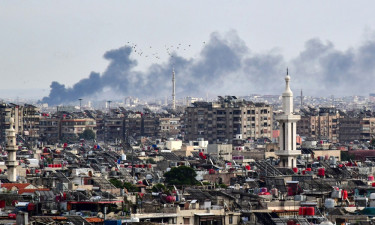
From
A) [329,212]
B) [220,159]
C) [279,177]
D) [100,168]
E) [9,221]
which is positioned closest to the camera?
[9,221]

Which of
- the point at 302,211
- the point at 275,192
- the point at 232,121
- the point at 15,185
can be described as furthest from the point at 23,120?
the point at 302,211

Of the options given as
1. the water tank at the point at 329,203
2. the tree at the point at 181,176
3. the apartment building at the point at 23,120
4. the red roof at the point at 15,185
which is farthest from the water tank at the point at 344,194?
the apartment building at the point at 23,120

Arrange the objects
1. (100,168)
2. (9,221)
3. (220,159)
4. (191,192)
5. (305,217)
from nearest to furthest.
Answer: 1. (9,221)
2. (305,217)
3. (191,192)
4. (100,168)
5. (220,159)

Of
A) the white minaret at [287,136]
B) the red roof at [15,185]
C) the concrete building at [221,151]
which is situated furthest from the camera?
the concrete building at [221,151]

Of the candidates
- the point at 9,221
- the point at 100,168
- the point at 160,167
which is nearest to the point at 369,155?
the point at 160,167

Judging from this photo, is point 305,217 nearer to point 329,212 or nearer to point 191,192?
point 329,212

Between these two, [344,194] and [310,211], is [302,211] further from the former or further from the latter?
[344,194]

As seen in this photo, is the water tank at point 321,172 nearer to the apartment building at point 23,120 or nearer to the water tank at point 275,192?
the water tank at point 275,192
